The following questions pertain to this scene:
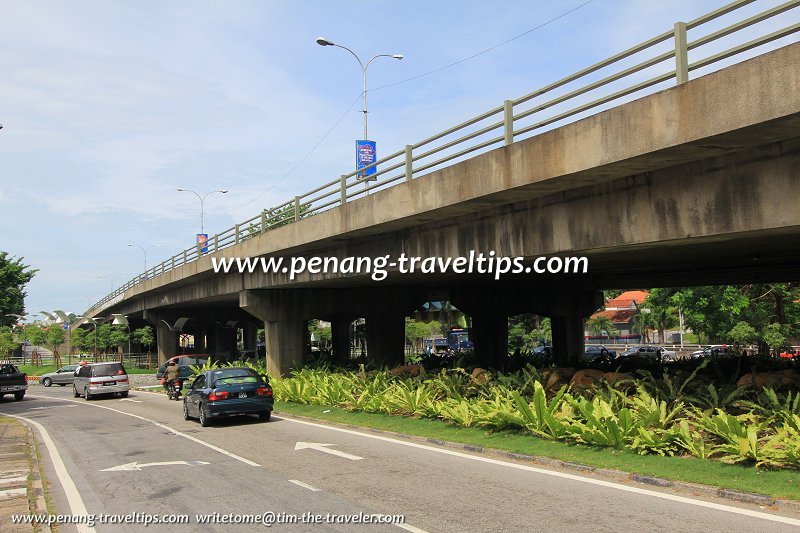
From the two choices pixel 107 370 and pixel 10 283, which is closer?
pixel 107 370

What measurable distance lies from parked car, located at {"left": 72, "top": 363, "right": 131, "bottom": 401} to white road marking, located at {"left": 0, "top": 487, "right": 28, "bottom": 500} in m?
24.9

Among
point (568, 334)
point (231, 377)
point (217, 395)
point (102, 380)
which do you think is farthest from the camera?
point (568, 334)

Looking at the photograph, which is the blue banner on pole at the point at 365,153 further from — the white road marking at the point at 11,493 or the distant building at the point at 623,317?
the distant building at the point at 623,317

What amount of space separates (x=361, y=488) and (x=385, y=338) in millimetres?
23275

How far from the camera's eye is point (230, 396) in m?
19.3

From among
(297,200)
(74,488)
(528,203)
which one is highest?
(297,200)

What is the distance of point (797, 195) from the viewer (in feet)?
31.9

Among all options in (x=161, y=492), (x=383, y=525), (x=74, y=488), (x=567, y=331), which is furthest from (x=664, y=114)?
(x=567, y=331)

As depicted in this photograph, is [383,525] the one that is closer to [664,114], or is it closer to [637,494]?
[637,494]

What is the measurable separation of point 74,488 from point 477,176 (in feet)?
31.7

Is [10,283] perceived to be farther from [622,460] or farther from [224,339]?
[622,460]

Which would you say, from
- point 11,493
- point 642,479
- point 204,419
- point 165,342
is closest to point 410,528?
point 642,479

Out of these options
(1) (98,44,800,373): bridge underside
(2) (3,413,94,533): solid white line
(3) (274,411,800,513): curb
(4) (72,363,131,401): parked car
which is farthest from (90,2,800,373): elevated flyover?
(4) (72,363,131,401): parked car

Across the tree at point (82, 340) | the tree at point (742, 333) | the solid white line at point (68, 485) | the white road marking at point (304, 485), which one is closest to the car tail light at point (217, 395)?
the solid white line at point (68, 485)
